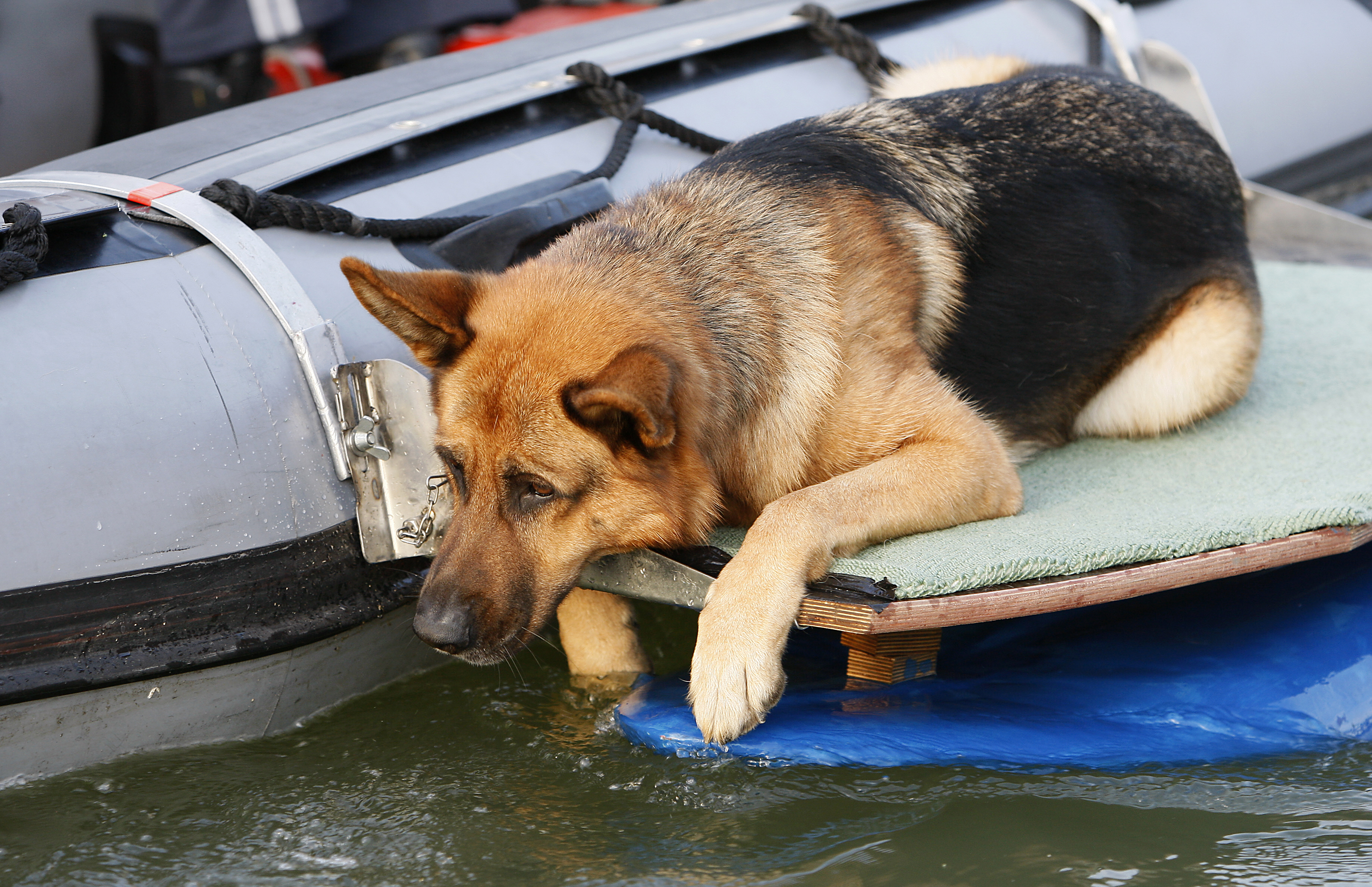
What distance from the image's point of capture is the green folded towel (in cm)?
248

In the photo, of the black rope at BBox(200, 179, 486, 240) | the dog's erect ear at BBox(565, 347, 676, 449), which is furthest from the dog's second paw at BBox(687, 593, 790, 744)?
the black rope at BBox(200, 179, 486, 240)

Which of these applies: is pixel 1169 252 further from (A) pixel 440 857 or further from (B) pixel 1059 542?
(A) pixel 440 857

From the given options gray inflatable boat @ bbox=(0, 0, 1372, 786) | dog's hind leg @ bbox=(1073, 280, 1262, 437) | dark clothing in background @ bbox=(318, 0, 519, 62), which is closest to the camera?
gray inflatable boat @ bbox=(0, 0, 1372, 786)

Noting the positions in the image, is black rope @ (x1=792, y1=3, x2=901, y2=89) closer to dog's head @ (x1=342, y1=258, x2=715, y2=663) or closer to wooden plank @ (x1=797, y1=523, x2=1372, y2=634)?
dog's head @ (x1=342, y1=258, x2=715, y2=663)

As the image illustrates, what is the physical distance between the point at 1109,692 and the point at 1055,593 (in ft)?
1.64

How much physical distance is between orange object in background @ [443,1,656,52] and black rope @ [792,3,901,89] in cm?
141

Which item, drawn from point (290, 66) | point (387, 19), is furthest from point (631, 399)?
point (290, 66)

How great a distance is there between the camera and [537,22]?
5.93 meters

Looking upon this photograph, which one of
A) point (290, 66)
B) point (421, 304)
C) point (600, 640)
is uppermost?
point (290, 66)

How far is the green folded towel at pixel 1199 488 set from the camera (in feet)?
8.13

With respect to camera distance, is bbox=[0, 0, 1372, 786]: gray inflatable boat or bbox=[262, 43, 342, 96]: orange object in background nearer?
bbox=[0, 0, 1372, 786]: gray inflatable boat

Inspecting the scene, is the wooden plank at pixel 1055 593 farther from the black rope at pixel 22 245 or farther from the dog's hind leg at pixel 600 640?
the black rope at pixel 22 245

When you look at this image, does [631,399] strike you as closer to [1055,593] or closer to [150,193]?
[1055,593]

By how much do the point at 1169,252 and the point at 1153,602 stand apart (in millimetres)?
1093
